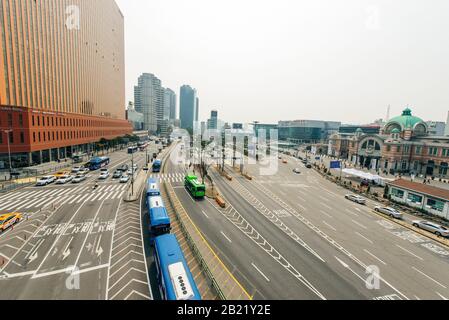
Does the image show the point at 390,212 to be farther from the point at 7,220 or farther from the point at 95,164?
the point at 95,164

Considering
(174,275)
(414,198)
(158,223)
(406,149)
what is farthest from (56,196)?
(406,149)

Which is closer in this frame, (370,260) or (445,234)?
(370,260)

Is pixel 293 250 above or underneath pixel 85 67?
underneath

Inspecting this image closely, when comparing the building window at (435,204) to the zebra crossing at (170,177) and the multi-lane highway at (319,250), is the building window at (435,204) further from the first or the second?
the zebra crossing at (170,177)

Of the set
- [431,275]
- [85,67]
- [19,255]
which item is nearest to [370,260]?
[431,275]

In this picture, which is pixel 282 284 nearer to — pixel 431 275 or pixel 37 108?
pixel 431 275

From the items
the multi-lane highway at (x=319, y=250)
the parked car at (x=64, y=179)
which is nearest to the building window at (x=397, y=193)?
the multi-lane highway at (x=319, y=250)

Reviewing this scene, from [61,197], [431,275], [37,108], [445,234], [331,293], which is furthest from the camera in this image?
[37,108]
